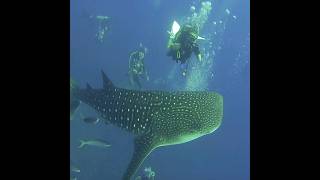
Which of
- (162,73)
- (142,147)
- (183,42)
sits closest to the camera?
(142,147)

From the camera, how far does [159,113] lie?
20.4 ft

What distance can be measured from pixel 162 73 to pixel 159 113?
14.0 m

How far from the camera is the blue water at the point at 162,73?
49.1 ft

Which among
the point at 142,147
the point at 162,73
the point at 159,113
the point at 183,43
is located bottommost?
the point at 162,73

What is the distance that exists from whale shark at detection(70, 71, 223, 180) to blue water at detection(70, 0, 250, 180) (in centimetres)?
575

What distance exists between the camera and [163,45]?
68.8 feet

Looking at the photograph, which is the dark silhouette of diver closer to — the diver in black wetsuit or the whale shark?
the diver in black wetsuit

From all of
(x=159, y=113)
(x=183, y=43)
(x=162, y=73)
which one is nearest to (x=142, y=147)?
(x=159, y=113)

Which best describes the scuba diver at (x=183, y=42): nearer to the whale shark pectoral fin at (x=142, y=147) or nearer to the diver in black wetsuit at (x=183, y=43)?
the diver in black wetsuit at (x=183, y=43)

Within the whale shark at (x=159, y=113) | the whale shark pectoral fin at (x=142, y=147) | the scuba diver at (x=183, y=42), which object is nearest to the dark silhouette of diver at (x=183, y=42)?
the scuba diver at (x=183, y=42)

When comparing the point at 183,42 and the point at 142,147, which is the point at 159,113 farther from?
the point at 183,42

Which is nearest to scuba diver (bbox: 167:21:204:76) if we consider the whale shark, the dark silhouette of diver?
the dark silhouette of diver

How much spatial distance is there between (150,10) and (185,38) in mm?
17562
